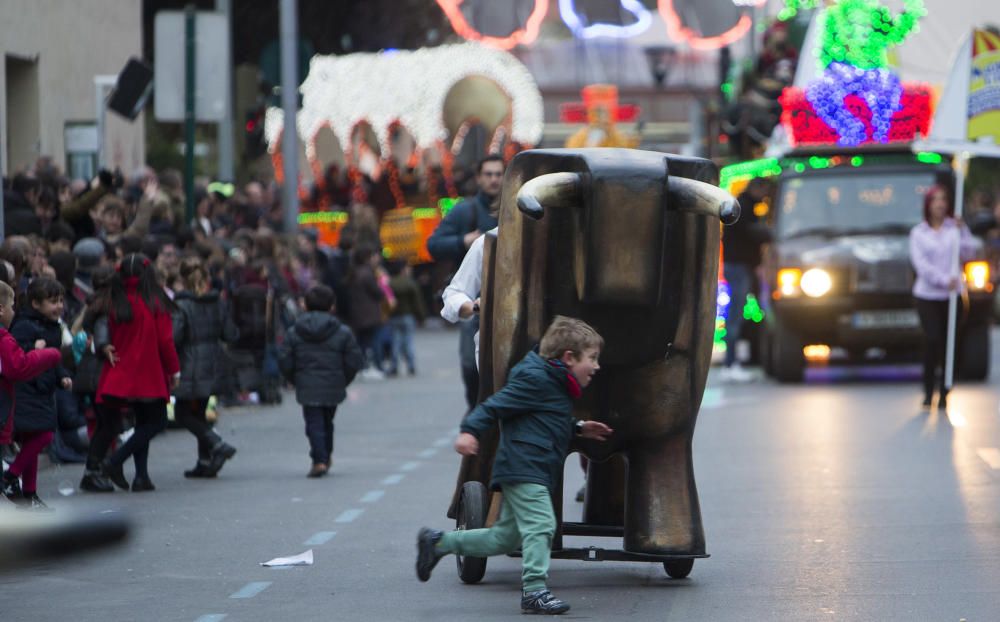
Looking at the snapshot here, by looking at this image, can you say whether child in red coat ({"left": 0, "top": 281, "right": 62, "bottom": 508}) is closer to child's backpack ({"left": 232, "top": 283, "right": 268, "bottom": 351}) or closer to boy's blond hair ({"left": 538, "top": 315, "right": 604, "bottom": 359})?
boy's blond hair ({"left": 538, "top": 315, "right": 604, "bottom": 359})

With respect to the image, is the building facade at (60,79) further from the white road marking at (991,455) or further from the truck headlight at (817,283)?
the white road marking at (991,455)

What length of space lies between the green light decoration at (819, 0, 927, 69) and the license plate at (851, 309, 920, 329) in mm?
5606

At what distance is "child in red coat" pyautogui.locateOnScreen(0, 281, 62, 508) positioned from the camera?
10.8 m

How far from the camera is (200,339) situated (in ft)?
47.6

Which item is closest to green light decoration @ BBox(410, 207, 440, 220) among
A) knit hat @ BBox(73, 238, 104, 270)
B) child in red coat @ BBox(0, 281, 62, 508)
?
knit hat @ BBox(73, 238, 104, 270)

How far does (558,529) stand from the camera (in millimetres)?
8602

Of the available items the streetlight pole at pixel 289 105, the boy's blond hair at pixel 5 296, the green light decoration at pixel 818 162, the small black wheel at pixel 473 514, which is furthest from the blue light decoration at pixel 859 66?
the small black wheel at pixel 473 514

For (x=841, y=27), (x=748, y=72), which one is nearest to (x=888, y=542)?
(x=841, y=27)

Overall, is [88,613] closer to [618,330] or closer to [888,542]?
[618,330]

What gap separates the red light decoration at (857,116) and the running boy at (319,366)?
33.7 ft

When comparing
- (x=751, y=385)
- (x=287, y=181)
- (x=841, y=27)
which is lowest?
(x=751, y=385)

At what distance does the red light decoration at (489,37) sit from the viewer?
42.8 m

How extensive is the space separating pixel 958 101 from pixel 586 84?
5722 cm

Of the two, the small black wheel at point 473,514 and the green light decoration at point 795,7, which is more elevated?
the green light decoration at point 795,7
